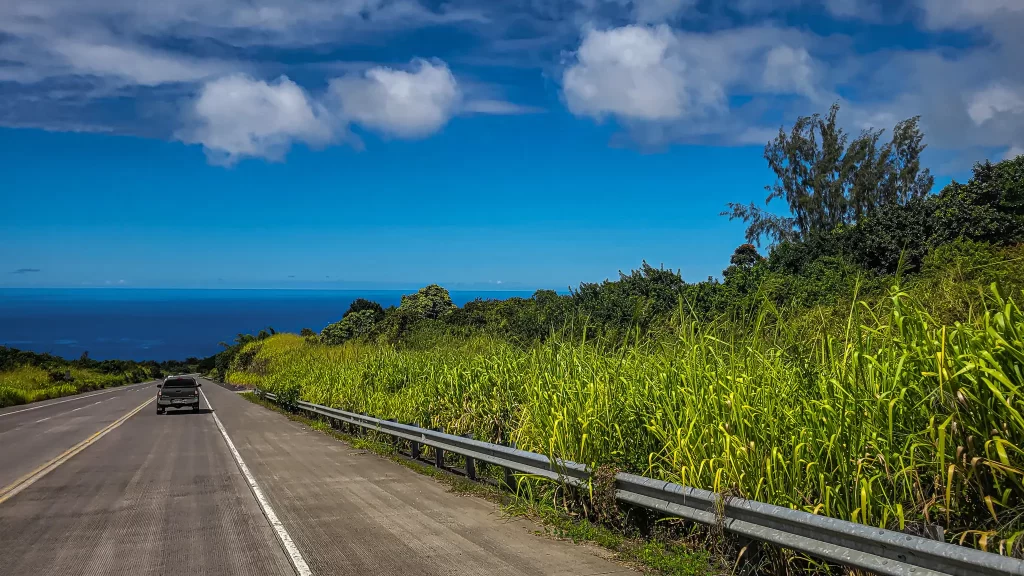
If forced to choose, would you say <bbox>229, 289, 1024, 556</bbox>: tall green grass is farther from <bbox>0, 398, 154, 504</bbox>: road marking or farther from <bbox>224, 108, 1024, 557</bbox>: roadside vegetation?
<bbox>0, 398, 154, 504</bbox>: road marking

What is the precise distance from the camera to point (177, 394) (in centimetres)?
3381

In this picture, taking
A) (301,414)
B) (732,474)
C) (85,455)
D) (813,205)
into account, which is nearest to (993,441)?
(732,474)

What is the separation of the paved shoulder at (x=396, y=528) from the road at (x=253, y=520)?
2 centimetres

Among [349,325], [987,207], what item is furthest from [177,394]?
[987,207]

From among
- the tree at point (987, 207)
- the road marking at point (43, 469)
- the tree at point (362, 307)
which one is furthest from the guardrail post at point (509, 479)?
the tree at point (362, 307)

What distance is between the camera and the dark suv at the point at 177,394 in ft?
110

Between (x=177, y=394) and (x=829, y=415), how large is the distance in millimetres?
33902

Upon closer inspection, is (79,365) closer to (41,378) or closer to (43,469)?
(41,378)

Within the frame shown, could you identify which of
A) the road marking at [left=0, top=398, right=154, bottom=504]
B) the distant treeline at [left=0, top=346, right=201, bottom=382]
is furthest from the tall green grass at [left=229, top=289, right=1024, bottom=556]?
the distant treeline at [left=0, top=346, right=201, bottom=382]

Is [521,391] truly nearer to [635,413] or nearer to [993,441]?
[635,413]

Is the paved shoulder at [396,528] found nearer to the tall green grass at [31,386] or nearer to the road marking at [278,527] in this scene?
the road marking at [278,527]

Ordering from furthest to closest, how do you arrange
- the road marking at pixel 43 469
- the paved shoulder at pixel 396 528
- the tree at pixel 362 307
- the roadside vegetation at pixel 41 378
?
the tree at pixel 362 307
the roadside vegetation at pixel 41 378
the road marking at pixel 43 469
the paved shoulder at pixel 396 528

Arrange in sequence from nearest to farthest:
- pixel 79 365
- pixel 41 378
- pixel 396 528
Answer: pixel 396 528 < pixel 41 378 < pixel 79 365

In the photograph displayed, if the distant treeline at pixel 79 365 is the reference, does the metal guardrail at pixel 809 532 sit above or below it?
above
